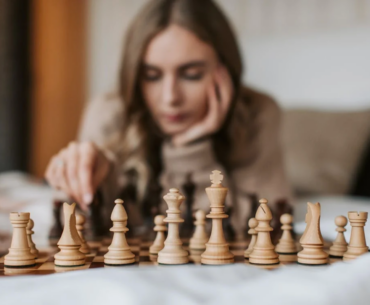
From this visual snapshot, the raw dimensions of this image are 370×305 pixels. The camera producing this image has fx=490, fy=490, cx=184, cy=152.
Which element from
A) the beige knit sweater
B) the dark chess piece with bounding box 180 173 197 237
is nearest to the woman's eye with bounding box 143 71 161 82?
the beige knit sweater

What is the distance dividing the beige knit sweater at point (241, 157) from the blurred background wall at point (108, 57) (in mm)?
1271

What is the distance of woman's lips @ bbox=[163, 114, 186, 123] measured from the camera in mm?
1830

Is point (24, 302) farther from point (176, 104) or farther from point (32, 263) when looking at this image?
point (176, 104)

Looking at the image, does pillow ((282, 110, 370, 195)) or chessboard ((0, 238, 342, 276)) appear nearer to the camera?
chessboard ((0, 238, 342, 276))

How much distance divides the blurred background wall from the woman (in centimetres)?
136

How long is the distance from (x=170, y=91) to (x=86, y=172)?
1.99 feet

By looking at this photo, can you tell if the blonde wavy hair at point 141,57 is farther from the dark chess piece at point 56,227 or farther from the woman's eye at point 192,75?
the dark chess piece at point 56,227

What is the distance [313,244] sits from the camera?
0.83 metres

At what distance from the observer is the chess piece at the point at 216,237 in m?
0.81

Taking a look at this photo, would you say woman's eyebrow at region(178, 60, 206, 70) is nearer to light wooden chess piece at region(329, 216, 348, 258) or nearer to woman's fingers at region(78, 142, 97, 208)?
woman's fingers at region(78, 142, 97, 208)

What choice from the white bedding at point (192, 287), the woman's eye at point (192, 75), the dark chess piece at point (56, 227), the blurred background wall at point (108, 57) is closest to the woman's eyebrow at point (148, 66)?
the woman's eye at point (192, 75)

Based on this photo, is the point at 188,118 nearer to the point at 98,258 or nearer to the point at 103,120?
the point at 103,120

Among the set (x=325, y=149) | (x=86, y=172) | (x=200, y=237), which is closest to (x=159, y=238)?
(x=200, y=237)

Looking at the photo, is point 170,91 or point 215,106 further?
point 215,106
